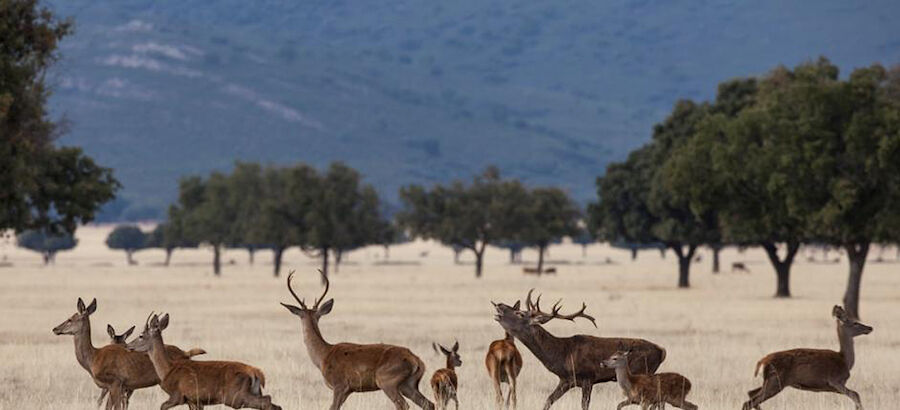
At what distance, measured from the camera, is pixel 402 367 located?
616 inches

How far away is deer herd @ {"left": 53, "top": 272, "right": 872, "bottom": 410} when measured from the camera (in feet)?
50.3

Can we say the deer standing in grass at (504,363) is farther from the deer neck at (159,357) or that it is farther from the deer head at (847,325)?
the deer neck at (159,357)

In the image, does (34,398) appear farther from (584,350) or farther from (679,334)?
(679,334)

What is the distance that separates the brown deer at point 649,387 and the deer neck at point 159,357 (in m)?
4.56

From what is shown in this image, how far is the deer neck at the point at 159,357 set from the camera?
50.9ft

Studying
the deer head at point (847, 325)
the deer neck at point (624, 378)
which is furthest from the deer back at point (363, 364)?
the deer head at point (847, 325)

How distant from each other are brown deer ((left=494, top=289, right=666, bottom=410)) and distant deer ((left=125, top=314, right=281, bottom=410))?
3303mm

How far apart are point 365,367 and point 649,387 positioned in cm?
307

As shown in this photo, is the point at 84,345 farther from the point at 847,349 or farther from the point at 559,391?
the point at 847,349

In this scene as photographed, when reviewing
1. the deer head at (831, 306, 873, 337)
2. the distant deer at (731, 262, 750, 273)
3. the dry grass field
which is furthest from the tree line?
the distant deer at (731, 262, 750, 273)

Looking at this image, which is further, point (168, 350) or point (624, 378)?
point (168, 350)

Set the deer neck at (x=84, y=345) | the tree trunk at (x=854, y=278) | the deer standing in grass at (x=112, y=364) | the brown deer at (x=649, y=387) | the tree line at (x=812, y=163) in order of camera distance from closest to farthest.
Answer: the brown deer at (x=649, y=387) < the deer standing in grass at (x=112, y=364) < the deer neck at (x=84, y=345) < the tree line at (x=812, y=163) < the tree trunk at (x=854, y=278)

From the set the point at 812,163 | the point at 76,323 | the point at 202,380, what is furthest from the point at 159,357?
the point at 812,163

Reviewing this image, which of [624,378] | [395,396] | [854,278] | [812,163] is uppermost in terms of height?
[812,163]
